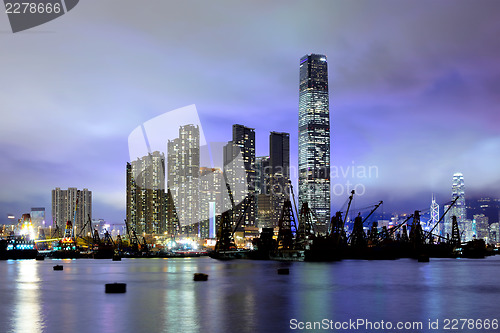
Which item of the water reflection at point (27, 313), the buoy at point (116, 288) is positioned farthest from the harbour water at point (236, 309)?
the buoy at point (116, 288)

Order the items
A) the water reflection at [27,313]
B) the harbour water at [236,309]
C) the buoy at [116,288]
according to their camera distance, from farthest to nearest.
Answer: the buoy at [116,288], the harbour water at [236,309], the water reflection at [27,313]

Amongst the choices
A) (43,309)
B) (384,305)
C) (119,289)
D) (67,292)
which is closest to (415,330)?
(384,305)

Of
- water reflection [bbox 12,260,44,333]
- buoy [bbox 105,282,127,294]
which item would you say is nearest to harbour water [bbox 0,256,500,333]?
water reflection [bbox 12,260,44,333]

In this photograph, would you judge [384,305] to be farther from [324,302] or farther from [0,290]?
[0,290]

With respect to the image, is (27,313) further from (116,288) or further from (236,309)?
(116,288)

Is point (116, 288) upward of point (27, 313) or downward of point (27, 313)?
downward

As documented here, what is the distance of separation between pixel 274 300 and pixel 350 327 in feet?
59.6

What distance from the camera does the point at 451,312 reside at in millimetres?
43906

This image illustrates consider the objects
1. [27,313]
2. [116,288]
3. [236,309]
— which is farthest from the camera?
[116,288]

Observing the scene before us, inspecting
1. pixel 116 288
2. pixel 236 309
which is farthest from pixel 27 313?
pixel 116 288

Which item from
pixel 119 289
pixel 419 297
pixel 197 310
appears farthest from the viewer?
pixel 119 289

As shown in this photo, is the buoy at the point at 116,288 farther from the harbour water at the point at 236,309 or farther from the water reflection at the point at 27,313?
the water reflection at the point at 27,313

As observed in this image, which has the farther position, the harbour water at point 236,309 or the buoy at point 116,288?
the buoy at point 116,288

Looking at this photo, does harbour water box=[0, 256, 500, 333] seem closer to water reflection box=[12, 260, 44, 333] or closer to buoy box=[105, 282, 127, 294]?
water reflection box=[12, 260, 44, 333]
